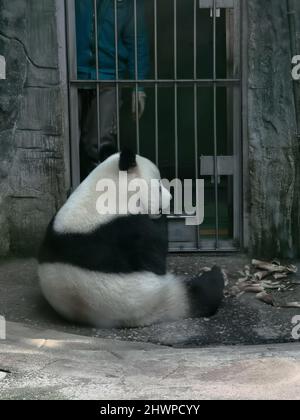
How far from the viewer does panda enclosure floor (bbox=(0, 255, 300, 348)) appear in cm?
469

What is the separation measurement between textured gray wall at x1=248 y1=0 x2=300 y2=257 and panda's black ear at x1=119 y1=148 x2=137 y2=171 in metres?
1.50

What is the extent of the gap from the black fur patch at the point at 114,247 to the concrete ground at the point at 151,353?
0.45 meters

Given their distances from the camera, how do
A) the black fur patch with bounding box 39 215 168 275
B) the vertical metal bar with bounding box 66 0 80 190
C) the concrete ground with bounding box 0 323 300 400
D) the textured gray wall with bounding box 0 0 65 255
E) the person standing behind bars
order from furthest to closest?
1. the person standing behind bars
2. the vertical metal bar with bounding box 66 0 80 190
3. the textured gray wall with bounding box 0 0 65 255
4. the black fur patch with bounding box 39 215 168 275
5. the concrete ground with bounding box 0 323 300 400

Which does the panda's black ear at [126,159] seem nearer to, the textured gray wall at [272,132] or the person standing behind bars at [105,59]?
the person standing behind bars at [105,59]

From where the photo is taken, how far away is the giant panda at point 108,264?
4.65 meters

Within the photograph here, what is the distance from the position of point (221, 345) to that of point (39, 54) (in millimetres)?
2783

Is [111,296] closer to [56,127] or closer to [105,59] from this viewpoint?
[56,127]

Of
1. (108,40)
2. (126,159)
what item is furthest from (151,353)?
(108,40)

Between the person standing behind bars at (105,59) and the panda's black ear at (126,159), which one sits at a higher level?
the person standing behind bars at (105,59)

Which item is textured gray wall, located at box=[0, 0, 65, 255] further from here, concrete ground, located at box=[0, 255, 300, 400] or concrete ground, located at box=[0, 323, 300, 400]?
concrete ground, located at box=[0, 323, 300, 400]

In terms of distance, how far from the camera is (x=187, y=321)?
494 cm

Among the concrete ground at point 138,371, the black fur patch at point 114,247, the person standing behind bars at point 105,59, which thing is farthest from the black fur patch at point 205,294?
the person standing behind bars at point 105,59

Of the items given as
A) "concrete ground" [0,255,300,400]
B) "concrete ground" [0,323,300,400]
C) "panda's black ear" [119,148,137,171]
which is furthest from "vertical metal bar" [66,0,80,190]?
"concrete ground" [0,323,300,400]

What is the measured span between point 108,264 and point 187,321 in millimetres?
727
